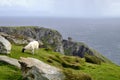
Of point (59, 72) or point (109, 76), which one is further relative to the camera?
point (109, 76)

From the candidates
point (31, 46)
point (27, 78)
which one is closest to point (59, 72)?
point (27, 78)

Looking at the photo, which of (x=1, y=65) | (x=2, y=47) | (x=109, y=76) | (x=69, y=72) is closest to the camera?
(x=69, y=72)

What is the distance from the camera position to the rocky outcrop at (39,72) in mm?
24031

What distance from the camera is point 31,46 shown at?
39.7 meters

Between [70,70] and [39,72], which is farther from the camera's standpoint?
[70,70]

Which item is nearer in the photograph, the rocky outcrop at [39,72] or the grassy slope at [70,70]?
the rocky outcrop at [39,72]

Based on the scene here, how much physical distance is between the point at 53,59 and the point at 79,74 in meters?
13.4

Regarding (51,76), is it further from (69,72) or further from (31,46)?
(31,46)

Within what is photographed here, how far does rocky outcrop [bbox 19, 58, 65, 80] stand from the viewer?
24031mm

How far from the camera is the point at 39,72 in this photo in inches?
949

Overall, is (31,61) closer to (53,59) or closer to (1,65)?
(1,65)

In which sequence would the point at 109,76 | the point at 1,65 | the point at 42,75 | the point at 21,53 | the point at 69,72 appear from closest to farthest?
the point at 42,75 → the point at 69,72 → the point at 1,65 → the point at 109,76 → the point at 21,53

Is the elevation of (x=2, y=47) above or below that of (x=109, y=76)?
above

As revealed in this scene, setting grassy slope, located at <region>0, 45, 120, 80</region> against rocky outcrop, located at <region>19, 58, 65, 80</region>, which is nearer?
rocky outcrop, located at <region>19, 58, 65, 80</region>
